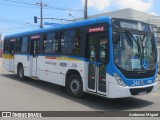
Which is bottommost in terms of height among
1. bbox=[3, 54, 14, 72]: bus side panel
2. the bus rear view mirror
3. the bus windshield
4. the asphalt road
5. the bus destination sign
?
the asphalt road

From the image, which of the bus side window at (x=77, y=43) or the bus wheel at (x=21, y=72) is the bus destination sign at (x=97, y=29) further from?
the bus wheel at (x=21, y=72)

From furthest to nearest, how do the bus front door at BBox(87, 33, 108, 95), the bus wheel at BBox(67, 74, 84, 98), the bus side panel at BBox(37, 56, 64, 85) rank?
the bus side panel at BBox(37, 56, 64, 85) < the bus wheel at BBox(67, 74, 84, 98) < the bus front door at BBox(87, 33, 108, 95)

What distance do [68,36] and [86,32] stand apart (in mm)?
1310

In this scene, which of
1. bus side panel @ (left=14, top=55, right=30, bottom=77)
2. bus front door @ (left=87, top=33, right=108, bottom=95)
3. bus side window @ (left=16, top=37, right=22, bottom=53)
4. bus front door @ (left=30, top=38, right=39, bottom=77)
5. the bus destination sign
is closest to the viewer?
bus front door @ (left=87, top=33, right=108, bottom=95)

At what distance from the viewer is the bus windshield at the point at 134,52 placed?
359 inches

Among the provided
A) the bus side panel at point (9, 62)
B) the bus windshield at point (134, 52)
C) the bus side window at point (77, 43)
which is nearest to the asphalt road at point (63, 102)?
the bus windshield at point (134, 52)

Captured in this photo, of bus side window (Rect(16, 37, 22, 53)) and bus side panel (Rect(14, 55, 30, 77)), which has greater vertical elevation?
bus side window (Rect(16, 37, 22, 53))

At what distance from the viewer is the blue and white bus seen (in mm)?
9031

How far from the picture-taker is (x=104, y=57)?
30.7 ft

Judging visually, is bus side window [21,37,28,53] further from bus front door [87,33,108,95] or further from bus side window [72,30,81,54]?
bus front door [87,33,108,95]

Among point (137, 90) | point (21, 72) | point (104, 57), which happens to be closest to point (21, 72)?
point (21, 72)

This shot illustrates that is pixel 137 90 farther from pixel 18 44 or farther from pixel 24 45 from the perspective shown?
pixel 18 44

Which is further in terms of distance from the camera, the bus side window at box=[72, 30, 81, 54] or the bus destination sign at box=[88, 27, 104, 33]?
the bus side window at box=[72, 30, 81, 54]

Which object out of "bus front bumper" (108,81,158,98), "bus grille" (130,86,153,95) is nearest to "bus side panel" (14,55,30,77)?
"bus front bumper" (108,81,158,98)
